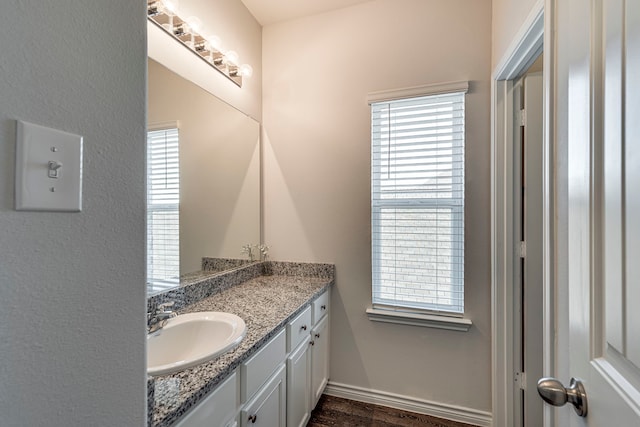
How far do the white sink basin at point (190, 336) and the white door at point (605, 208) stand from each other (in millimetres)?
952

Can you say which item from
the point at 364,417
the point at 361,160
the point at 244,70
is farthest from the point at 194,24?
the point at 364,417

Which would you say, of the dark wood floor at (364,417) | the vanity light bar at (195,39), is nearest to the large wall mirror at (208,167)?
the vanity light bar at (195,39)

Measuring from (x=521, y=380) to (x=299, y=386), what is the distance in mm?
1227

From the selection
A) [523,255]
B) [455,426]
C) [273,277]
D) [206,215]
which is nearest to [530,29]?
A: [523,255]

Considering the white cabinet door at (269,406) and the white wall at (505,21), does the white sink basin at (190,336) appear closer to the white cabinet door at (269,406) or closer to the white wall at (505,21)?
the white cabinet door at (269,406)

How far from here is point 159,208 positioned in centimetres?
137

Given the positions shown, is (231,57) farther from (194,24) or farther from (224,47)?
(194,24)

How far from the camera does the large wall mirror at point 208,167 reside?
1404mm

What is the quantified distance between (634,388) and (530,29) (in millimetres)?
1265

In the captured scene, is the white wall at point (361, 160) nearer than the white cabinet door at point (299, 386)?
No

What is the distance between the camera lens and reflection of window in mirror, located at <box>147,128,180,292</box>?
4.35 ft

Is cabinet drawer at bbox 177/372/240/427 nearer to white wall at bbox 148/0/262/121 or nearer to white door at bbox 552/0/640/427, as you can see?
white door at bbox 552/0/640/427

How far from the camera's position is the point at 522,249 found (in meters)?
1.56

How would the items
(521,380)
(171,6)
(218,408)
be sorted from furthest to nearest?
1. (521,380)
2. (171,6)
3. (218,408)
